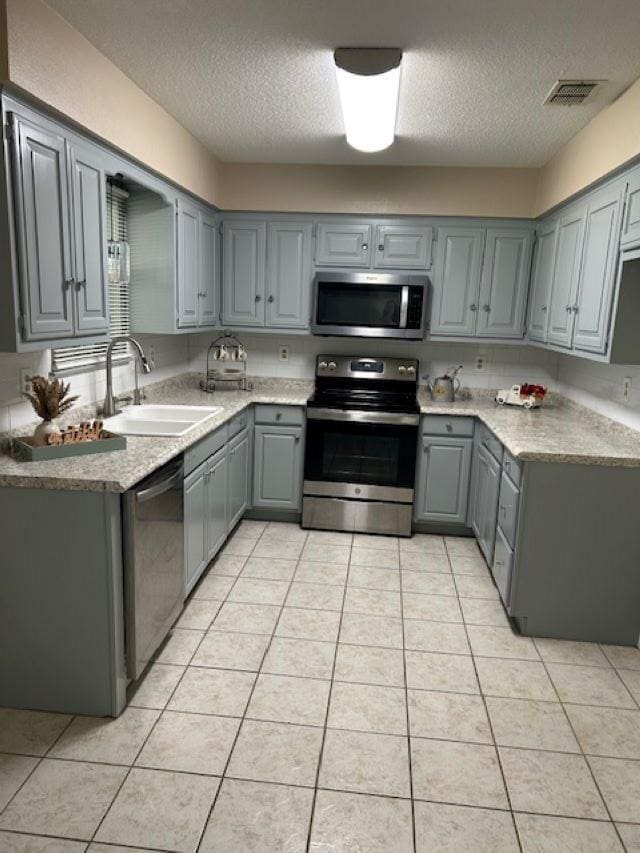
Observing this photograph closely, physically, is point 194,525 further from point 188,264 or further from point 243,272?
point 243,272

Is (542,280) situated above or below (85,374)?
above

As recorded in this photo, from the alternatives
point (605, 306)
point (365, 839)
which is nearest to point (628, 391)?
→ point (605, 306)

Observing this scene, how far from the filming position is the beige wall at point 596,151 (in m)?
2.45

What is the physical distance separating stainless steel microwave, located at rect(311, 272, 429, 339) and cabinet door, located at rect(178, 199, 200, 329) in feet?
2.72

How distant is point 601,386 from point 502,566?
49.7 inches

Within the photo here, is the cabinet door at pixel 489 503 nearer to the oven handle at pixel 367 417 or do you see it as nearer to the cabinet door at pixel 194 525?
the oven handle at pixel 367 417

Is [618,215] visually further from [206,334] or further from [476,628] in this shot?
[206,334]

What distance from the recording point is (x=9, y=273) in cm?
194

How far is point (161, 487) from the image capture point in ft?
7.61

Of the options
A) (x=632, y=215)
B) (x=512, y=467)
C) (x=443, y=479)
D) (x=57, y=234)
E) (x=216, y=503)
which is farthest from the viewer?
(x=443, y=479)

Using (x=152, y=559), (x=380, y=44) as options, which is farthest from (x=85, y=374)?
(x=380, y=44)

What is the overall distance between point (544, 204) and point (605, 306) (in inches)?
50.6

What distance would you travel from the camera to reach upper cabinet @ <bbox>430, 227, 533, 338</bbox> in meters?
3.98

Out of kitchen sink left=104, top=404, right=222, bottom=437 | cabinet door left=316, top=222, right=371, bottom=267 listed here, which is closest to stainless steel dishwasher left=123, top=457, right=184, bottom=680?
kitchen sink left=104, top=404, right=222, bottom=437
